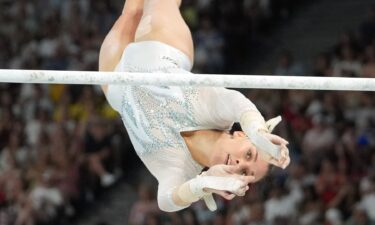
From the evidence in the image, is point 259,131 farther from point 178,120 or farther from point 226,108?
point 178,120

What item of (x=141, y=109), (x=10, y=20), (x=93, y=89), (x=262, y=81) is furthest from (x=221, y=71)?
(x=262, y=81)

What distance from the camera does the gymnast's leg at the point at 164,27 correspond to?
16.0 ft

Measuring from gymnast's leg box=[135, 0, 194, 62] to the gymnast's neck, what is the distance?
22.7 inches

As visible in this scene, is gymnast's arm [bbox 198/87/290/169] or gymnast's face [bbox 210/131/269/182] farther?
gymnast's face [bbox 210/131/269/182]

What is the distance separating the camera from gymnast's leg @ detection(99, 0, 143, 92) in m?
5.08

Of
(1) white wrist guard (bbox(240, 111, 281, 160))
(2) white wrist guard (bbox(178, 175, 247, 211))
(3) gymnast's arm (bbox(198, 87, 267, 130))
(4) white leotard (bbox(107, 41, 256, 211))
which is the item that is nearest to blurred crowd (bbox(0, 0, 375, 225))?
(4) white leotard (bbox(107, 41, 256, 211))

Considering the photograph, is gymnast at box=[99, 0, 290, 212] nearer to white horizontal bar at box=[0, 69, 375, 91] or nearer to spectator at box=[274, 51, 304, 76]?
white horizontal bar at box=[0, 69, 375, 91]

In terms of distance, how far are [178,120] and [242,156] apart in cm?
49

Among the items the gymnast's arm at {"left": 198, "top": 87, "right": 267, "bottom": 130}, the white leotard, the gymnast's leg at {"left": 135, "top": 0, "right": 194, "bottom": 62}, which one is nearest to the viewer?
the gymnast's arm at {"left": 198, "top": 87, "right": 267, "bottom": 130}

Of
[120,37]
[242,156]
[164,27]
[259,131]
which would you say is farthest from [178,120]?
[120,37]

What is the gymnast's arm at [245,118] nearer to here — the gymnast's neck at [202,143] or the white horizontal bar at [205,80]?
the gymnast's neck at [202,143]

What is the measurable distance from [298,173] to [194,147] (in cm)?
358

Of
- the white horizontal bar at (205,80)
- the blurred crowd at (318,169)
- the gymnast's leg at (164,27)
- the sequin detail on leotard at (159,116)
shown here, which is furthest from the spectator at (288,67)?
the white horizontal bar at (205,80)

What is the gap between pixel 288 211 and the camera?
25.7ft
